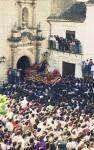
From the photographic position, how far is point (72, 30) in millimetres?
37188

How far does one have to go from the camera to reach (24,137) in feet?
Answer: 66.0

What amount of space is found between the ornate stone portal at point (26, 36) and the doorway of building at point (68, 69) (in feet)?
6.84

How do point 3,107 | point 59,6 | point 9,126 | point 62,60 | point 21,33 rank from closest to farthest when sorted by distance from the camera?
point 9,126 < point 3,107 < point 21,33 < point 62,60 < point 59,6

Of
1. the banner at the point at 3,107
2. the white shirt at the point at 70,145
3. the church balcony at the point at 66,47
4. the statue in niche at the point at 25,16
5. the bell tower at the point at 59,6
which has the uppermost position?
the bell tower at the point at 59,6

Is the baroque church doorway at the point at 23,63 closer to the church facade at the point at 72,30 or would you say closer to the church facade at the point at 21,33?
the church facade at the point at 21,33

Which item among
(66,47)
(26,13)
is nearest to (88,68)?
(66,47)

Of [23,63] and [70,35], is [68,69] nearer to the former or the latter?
[70,35]

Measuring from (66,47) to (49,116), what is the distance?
13319 mm

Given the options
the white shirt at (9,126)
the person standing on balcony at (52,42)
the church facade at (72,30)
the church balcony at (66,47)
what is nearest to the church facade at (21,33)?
the person standing on balcony at (52,42)

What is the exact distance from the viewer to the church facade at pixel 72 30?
36.0 m

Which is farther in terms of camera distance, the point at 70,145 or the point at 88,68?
the point at 88,68

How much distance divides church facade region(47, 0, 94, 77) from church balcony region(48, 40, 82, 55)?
0.34ft

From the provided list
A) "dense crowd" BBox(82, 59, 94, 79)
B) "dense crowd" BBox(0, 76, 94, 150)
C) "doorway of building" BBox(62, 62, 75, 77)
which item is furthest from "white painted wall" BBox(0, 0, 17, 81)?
"dense crowd" BBox(82, 59, 94, 79)

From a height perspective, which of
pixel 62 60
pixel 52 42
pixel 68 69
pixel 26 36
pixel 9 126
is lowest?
Answer: pixel 9 126
